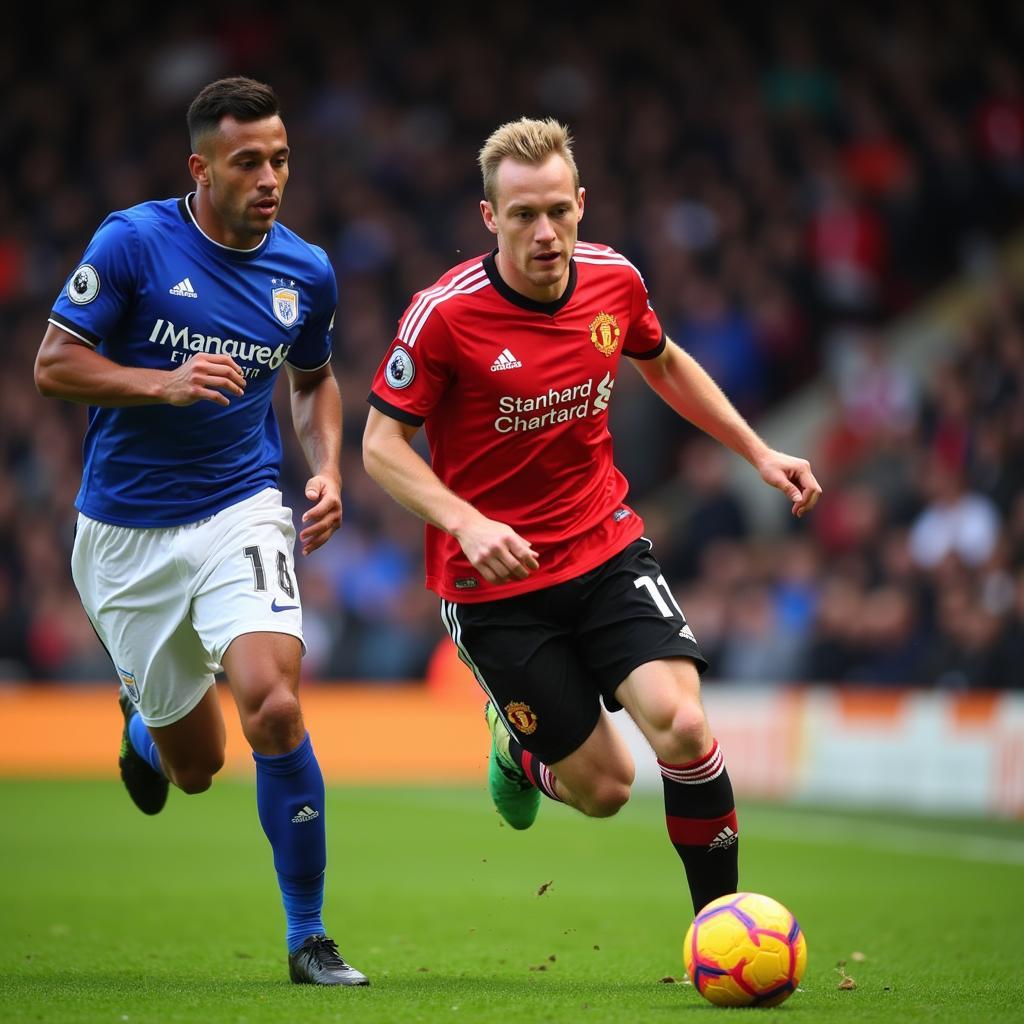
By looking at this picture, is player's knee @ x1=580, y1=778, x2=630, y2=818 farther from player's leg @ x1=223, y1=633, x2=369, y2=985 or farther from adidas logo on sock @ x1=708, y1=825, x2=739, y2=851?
player's leg @ x1=223, y1=633, x2=369, y2=985

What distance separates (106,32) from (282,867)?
790 inches

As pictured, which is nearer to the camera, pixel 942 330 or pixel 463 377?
pixel 463 377

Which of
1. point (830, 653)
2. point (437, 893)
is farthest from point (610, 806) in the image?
point (830, 653)

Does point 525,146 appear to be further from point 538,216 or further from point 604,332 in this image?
point 604,332

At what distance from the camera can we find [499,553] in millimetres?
5660

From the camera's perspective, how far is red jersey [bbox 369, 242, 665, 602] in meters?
6.25

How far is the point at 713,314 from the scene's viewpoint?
62.6 ft

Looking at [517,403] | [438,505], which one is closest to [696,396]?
[517,403]

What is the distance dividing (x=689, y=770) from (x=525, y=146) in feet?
7.12

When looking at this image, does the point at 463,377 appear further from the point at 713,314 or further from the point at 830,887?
the point at 713,314

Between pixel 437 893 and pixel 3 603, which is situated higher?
pixel 3 603

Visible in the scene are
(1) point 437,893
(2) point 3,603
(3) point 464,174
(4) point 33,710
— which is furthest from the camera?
(3) point 464,174

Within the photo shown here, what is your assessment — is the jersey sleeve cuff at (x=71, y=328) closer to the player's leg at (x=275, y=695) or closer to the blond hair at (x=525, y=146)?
the player's leg at (x=275, y=695)

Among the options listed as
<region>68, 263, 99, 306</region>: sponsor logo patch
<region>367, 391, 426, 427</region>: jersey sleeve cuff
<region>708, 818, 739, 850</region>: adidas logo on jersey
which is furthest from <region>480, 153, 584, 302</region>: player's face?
<region>708, 818, 739, 850</region>: adidas logo on jersey
